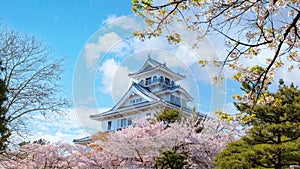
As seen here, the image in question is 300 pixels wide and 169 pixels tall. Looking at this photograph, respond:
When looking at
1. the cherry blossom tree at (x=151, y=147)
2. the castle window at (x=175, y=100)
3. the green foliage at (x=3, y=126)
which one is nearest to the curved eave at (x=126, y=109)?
the castle window at (x=175, y=100)

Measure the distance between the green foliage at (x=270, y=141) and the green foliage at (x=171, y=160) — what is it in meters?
1.21

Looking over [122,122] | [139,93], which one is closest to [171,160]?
[139,93]

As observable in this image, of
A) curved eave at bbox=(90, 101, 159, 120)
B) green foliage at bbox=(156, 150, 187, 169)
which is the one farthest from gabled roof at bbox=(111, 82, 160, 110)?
green foliage at bbox=(156, 150, 187, 169)

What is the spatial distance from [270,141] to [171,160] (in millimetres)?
2708

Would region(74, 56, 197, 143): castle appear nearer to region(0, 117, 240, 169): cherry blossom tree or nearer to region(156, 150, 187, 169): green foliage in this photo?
region(0, 117, 240, 169): cherry blossom tree

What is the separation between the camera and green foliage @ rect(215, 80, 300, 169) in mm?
6766

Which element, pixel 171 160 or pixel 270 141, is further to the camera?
pixel 171 160

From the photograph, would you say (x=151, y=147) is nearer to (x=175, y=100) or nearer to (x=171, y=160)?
(x=171, y=160)

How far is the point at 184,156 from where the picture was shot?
8.66 m

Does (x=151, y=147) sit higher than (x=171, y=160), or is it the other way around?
(x=151, y=147)

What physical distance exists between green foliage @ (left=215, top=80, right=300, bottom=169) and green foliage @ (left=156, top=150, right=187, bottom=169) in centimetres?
121

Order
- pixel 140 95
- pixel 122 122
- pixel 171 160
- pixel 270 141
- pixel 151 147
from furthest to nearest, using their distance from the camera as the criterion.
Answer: pixel 122 122, pixel 140 95, pixel 151 147, pixel 171 160, pixel 270 141

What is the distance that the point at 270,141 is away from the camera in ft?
23.6

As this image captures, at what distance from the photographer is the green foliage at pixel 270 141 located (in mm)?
6766
